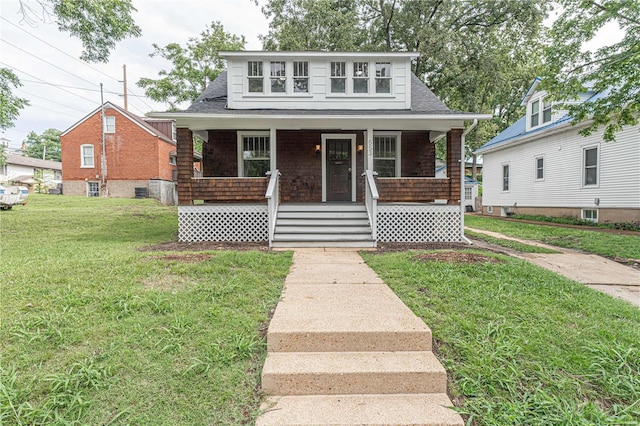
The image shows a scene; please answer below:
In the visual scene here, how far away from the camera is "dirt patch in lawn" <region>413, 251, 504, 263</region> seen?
5258mm

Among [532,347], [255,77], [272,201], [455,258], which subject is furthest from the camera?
[255,77]

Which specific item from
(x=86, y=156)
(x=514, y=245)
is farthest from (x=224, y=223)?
(x=86, y=156)

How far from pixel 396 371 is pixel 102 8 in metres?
9.67

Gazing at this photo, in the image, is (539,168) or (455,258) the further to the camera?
(539,168)

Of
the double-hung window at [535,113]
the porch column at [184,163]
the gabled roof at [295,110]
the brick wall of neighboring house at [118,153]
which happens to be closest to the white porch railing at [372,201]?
the gabled roof at [295,110]

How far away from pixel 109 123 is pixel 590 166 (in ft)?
88.7

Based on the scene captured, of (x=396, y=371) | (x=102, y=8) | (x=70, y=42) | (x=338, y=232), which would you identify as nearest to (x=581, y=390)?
(x=396, y=371)

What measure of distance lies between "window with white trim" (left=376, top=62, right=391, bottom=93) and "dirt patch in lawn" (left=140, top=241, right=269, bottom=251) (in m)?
5.86

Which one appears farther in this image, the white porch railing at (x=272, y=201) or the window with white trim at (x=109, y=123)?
the window with white trim at (x=109, y=123)

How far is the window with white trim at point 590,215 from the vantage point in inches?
484

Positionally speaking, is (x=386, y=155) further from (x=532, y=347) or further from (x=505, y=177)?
(x=505, y=177)

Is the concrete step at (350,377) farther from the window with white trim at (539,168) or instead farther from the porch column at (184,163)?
the window with white trim at (539,168)

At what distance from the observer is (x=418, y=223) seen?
8250mm

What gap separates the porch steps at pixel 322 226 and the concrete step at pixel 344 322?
10.4 ft
